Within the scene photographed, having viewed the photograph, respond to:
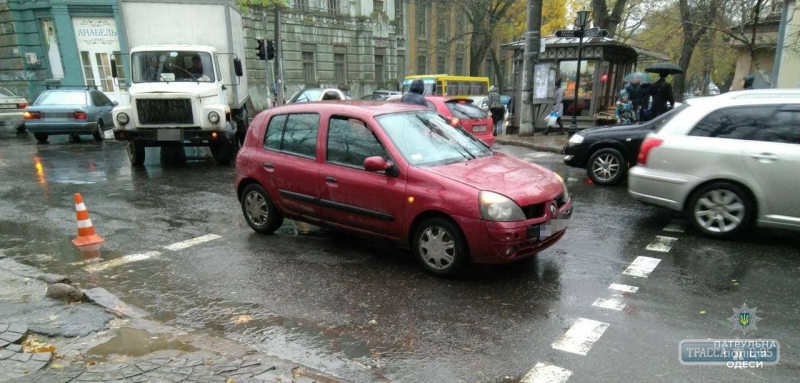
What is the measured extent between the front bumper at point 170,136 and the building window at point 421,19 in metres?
32.1

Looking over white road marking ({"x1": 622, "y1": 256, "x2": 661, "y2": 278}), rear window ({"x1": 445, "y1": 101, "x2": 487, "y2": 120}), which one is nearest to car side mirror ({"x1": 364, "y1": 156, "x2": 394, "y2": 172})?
white road marking ({"x1": 622, "y1": 256, "x2": 661, "y2": 278})

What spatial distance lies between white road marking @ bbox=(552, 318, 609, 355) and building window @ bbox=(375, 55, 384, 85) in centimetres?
3395

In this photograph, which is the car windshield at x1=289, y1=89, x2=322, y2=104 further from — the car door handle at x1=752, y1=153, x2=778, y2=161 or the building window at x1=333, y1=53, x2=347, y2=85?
the building window at x1=333, y1=53, x2=347, y2=85

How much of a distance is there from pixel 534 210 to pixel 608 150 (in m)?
4.81

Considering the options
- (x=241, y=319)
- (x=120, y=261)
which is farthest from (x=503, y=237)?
(x=120, y=261)

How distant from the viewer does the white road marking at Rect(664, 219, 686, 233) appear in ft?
20.6

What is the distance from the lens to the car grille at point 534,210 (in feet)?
15.2

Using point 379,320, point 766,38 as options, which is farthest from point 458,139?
point 766,38

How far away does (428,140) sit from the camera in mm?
5438

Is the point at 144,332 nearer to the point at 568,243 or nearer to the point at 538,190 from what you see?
the point at 538,190

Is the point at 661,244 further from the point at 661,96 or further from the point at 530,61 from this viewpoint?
the point at 530,61

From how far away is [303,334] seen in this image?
12.9 ft

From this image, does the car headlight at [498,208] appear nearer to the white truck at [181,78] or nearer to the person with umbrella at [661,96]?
the white truck at [181,78]

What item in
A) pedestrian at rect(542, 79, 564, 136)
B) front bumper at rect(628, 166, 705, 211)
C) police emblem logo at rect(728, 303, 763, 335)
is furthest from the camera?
pedestrian at rect(542, 79, 564, 136)
